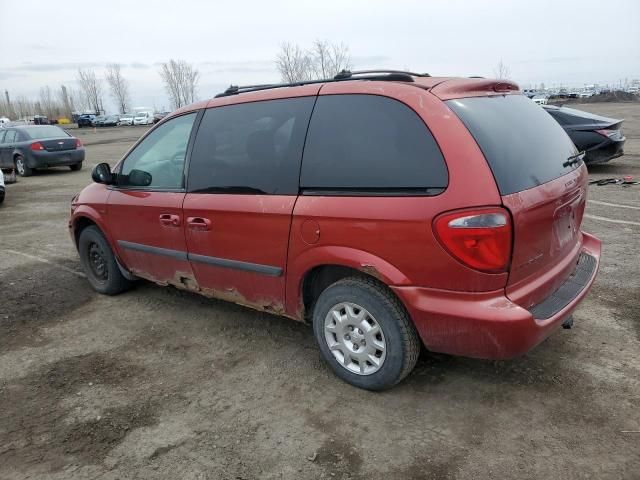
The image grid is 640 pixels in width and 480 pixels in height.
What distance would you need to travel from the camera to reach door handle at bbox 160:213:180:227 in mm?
3852

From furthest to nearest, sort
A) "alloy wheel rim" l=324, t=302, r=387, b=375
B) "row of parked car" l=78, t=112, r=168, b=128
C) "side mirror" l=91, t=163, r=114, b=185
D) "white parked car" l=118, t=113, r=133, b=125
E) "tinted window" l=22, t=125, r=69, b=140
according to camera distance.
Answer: "white parked car" l=118, t=113, r=133, b=125
"row of parked car" l=78, t=112, r=168, b=128
"tinted window" l=22, t=125, r=69, b=140
"side mirror" l=91, t=163, r=114, b=185
"alloy wheel rim" l=324, t=302, r=387, b=375

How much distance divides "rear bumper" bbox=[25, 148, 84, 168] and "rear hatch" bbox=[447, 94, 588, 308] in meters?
14.8

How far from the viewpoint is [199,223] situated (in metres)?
3.68

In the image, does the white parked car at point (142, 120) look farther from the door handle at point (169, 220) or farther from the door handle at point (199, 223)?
the door handle at point (199, 223)

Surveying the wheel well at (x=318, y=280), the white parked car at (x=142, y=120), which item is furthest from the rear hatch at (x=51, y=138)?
the white parked car at (x=142, y=120)

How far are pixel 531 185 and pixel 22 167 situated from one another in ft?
52.2

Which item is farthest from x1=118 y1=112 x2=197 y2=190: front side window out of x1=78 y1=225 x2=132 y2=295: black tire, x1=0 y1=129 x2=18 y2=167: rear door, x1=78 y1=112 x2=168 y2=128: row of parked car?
x1=78 y1=112 x2=168 y2=128: row of parked car

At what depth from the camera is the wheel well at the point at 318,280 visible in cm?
317

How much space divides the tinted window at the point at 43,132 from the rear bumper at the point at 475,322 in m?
15.4

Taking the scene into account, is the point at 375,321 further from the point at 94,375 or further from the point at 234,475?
the point at 94,375

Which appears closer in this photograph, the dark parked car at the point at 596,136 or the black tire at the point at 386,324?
the black tire at the point at 386,324

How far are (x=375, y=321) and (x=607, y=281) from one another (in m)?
Answer: 2.77

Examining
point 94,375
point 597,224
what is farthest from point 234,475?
point 597,224

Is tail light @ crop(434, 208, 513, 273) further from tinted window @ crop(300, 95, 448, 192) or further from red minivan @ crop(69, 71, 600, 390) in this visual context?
tinted window @ crop(300, 95, 448, 192)
